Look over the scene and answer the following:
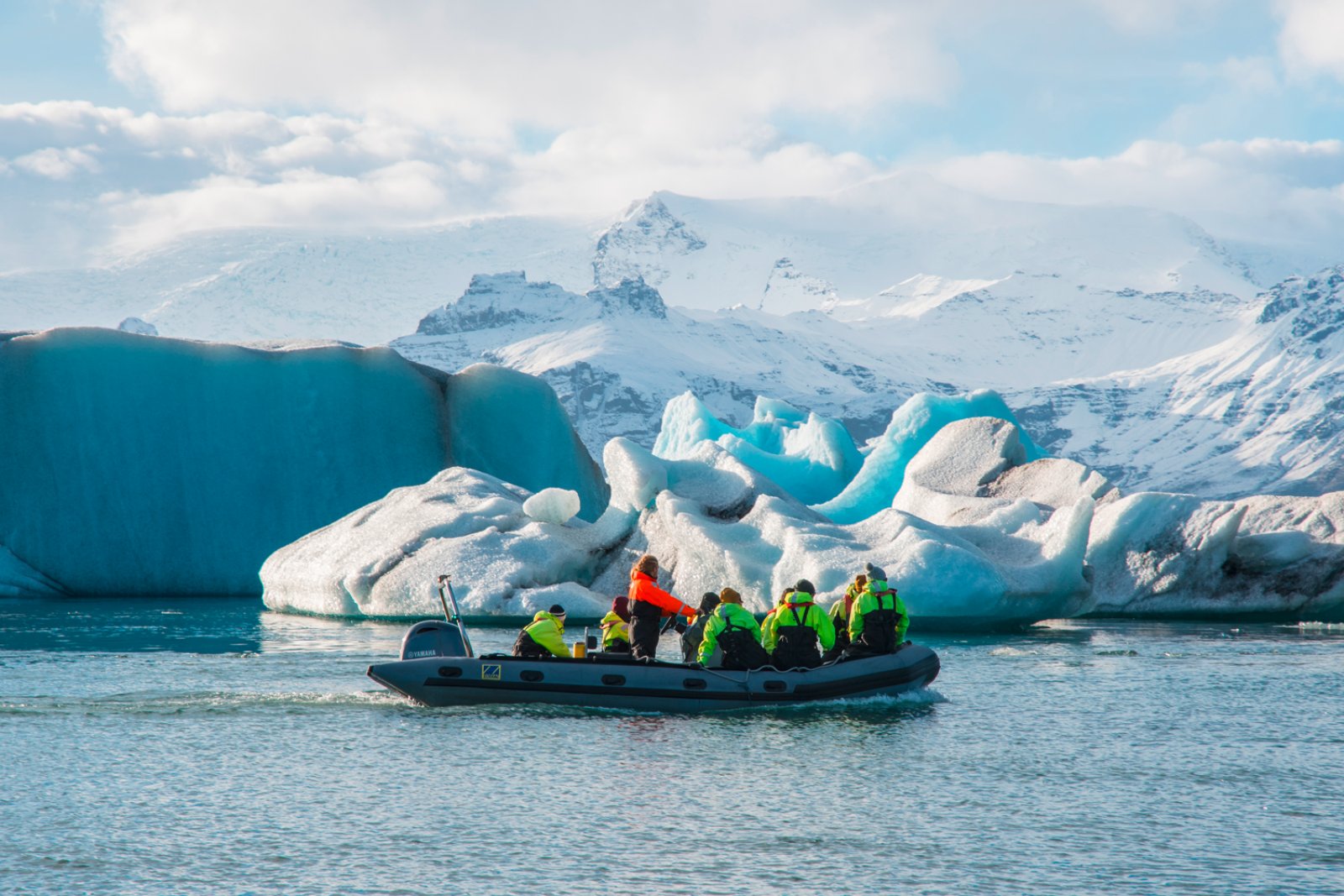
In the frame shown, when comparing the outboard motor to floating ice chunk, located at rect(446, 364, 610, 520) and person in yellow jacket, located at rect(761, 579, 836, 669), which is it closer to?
person in yellow jacket, located at rect(761, 579, 836, 669)

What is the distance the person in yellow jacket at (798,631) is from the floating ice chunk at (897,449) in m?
17.0

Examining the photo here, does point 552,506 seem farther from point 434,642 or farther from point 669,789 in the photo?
point 669,789

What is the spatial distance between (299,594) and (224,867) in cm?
1781

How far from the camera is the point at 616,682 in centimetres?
1377

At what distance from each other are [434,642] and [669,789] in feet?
15.0

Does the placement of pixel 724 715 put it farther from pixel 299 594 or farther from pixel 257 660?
pixel 299 594

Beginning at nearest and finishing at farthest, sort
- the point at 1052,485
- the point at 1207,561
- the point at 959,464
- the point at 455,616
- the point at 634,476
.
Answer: the point at 455,616
the point at 634,476
the point at 1207,561
the point at 1052,485
the point at 959,464

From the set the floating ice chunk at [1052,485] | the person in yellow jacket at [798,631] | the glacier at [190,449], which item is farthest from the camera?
the glacier at [190,449]

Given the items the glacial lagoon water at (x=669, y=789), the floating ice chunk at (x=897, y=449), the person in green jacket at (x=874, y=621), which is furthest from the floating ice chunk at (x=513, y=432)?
the person in green jacket at (x=874, y=621)

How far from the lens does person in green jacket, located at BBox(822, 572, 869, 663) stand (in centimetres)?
1467

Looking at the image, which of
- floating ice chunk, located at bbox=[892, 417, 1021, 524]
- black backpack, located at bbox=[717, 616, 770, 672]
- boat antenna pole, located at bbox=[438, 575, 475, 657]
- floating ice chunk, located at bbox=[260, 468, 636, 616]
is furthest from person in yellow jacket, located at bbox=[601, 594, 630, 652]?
floating ice chunk, located at bbox=[892, 417, 1021, 524]

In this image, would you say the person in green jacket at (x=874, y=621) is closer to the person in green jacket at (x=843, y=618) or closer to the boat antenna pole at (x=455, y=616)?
the person in green jacket at (x=843, y=618)

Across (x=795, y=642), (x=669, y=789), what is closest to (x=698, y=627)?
(x=795, y=642)

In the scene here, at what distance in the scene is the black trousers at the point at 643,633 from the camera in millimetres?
14398
